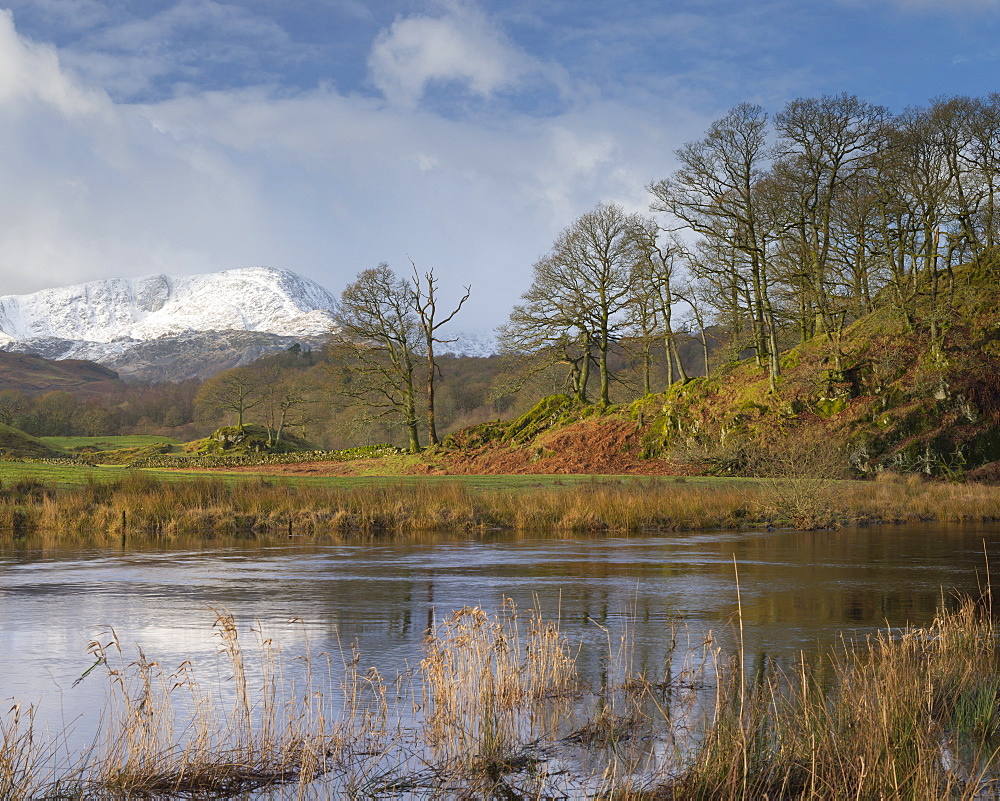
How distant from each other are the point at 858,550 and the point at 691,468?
20.9 metres

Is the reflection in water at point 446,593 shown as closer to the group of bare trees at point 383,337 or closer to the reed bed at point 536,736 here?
the reed bed at point 536,736

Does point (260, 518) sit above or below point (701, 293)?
below

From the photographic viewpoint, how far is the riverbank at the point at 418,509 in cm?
2592

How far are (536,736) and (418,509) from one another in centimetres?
2012

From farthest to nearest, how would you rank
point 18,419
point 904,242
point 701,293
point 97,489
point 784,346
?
point 18,419, point 784,346, point 701,293, point 904,242, point 97,489

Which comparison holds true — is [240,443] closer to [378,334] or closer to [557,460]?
[378,334]

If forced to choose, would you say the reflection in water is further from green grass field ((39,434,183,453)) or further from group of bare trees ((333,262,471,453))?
green grass field ((39,434,183,453))

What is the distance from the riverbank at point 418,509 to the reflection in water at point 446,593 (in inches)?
130

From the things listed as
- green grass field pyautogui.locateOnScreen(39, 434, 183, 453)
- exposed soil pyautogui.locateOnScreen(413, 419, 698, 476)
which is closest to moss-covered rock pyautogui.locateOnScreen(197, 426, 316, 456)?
green grass field pyautogui.locateOnScreen(39, 434, 183, 453)

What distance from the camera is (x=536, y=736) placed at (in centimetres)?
745

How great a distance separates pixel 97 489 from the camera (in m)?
27.8

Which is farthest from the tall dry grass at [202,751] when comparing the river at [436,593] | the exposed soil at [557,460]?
the exposed soil at [557,460]

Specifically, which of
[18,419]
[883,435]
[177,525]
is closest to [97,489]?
[177,525]

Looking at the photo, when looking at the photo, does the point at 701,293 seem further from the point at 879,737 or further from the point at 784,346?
the point at 879,737
